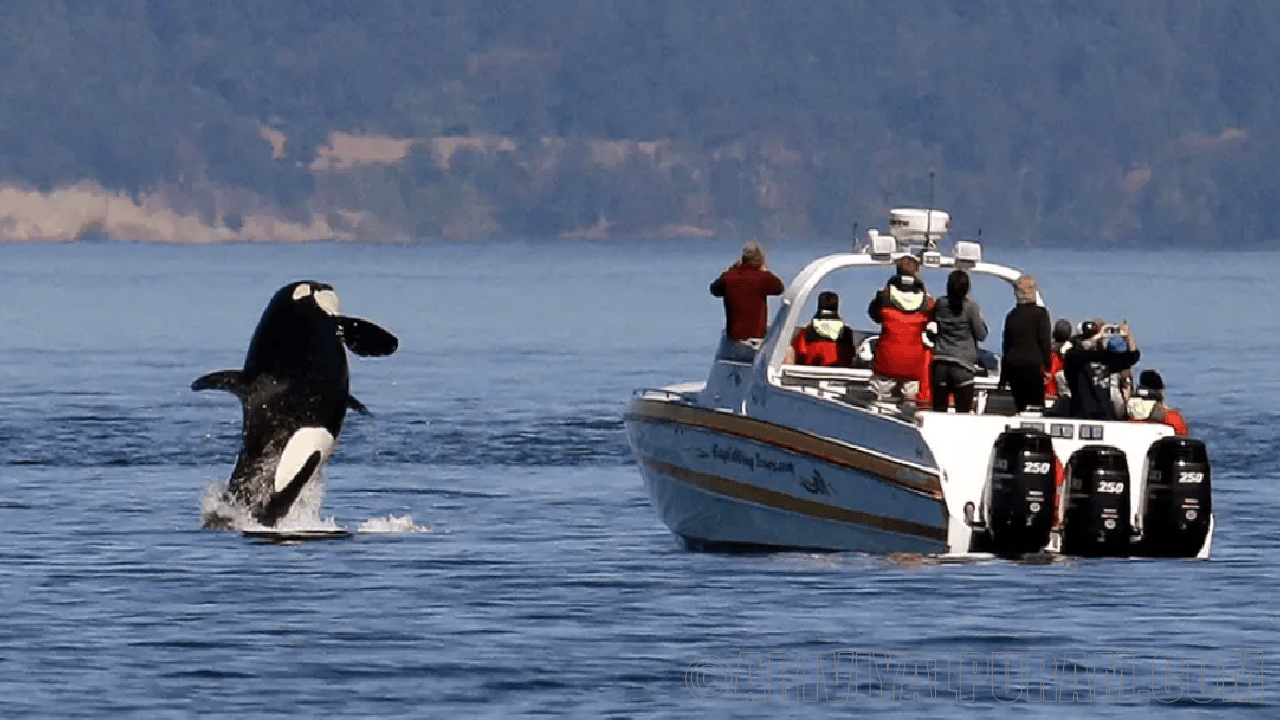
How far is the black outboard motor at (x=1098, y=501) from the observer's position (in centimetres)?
2516

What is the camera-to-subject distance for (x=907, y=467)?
83.5 ft

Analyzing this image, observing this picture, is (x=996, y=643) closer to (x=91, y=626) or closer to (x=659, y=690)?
(x=659, y=690)

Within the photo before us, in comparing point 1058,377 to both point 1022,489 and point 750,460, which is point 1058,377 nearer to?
point 750,460

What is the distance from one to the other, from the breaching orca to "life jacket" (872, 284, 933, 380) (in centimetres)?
497

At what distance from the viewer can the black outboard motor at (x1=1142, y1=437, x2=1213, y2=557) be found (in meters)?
25.2

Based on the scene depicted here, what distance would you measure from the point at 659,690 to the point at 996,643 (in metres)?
2.90

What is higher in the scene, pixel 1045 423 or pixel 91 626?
pixel 1045 423

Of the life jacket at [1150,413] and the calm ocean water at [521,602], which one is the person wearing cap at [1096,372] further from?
the calm ocean water at [521,602]

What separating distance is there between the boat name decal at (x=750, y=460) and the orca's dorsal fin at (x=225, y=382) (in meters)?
4.35

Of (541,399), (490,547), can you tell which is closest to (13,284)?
(541,399)

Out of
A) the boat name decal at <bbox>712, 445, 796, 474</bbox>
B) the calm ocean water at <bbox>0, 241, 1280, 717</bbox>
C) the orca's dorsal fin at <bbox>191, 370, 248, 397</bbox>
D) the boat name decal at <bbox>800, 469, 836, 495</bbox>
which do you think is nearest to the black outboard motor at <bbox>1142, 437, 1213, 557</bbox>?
the calm ocean water at <bbox>0, 241, 1280, 717</bbox>

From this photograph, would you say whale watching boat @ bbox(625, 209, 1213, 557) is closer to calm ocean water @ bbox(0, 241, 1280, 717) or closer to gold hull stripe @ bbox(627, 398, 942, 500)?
gold hull stripe @ bbox(627, 398, 942, 500)

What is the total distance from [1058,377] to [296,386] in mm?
6890

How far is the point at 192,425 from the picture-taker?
146 feet
